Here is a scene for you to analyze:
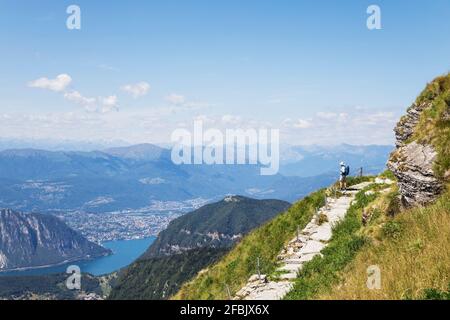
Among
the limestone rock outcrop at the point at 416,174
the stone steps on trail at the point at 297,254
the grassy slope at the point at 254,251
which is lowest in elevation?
the grassy slope at the point at 254,251

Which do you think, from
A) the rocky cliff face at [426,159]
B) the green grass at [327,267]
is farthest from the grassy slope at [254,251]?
the rocky cliff face at [426,159]

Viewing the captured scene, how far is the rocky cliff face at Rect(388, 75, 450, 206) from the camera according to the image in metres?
17.8

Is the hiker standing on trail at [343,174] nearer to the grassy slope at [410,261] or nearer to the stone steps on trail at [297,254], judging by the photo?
the stone steps on trail at [297,254]

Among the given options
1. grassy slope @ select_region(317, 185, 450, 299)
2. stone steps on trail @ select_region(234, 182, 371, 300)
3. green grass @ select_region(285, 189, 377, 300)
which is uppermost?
grassy slope @ select_region(317, 185, 450, 299)

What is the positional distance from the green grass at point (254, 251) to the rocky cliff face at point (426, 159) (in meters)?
10.3

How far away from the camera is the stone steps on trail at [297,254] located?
16.7 meters

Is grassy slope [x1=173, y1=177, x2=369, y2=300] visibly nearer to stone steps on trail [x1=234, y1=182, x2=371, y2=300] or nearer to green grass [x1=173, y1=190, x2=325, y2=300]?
green grass [x1=173, y1=190, x2=325, y2=300]

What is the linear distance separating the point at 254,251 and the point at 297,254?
10379mm

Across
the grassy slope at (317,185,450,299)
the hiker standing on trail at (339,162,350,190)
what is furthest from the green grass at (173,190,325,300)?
the grassy slope at (317,185,450,299)

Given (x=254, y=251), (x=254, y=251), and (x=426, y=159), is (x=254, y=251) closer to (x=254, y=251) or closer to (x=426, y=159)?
(x=254, y=251)

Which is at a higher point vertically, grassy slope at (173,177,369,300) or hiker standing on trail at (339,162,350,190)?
hiker standing on trail at (339,162,350,190)

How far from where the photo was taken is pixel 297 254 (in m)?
21.3

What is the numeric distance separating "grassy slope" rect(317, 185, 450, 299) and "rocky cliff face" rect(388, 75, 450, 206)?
2.82 meters

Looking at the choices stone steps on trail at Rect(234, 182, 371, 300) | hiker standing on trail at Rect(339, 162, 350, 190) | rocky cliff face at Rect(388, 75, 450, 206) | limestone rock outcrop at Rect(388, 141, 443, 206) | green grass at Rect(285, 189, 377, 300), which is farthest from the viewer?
hiker standing on trail at Rect(339, 162, 350, 190)
